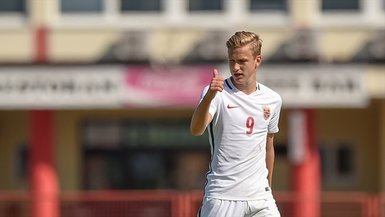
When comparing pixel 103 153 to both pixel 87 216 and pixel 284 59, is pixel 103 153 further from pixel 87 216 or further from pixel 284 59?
pixel 87 216

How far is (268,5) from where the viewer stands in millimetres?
24422

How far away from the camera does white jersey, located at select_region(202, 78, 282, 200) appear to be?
26.8 ft

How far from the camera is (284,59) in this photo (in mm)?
23531

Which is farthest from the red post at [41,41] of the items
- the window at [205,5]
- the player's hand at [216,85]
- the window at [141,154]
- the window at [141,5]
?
the player's hand at [216,85]

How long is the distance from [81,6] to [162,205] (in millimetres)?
5959

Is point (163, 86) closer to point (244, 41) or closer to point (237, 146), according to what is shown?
point (237, 146)

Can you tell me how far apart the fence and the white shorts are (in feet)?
36.9

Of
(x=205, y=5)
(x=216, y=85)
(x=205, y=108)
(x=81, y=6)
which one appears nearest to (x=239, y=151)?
(x=205, y=108)

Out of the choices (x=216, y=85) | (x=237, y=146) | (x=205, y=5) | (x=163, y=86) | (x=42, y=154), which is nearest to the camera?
(x=216, y=85)

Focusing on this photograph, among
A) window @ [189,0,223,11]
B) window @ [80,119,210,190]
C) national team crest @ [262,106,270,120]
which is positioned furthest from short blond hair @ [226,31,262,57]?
window @ [80,119,210,190]

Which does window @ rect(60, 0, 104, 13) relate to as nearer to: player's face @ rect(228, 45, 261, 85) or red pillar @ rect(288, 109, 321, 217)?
red pillar @ rect(288, 109, 321, 217)

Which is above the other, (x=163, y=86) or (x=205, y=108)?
(x=205, y=108)

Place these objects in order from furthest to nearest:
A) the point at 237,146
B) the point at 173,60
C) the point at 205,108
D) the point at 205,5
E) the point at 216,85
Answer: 1. the point at 205,5
2. the point at 173,60
3. the point at 237,146
4. the point at 205,108
5. the point at 216,85

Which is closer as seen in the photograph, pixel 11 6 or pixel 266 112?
pixel 266 112
